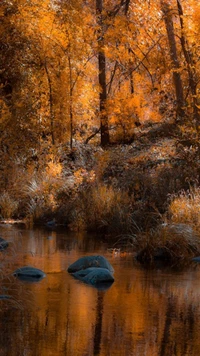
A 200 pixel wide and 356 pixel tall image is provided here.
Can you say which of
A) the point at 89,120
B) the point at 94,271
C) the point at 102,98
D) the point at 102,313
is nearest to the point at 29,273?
the point at 94,271

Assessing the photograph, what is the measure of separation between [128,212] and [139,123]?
11125mm

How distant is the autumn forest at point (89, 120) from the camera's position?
55.4ft

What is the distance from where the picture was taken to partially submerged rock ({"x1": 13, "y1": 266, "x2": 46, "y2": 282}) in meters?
10.6

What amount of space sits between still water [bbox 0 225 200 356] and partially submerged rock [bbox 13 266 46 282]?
118 mm

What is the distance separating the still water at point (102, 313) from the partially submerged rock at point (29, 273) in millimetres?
118

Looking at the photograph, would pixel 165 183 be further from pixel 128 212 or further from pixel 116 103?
pixel 116 103

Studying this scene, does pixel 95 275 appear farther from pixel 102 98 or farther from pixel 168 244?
pixel 102 98

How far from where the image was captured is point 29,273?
10.7m

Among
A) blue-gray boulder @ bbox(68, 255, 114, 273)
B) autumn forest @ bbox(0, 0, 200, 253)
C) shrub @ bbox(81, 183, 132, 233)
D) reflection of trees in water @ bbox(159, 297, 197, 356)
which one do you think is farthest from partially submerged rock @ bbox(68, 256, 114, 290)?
shrub @ bbox(81, 183, 132, 233)

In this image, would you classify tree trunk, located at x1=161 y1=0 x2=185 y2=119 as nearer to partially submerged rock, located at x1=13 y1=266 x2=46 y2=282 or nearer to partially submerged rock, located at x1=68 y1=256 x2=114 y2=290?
partially submerged rock, located at x1=68 y1=256 x2=114 y2=290

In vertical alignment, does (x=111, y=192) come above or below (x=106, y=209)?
above

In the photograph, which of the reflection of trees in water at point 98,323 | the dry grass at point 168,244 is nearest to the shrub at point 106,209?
the dry grass at point 168,244

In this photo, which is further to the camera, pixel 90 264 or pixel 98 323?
pixel 90 264

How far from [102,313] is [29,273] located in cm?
225
